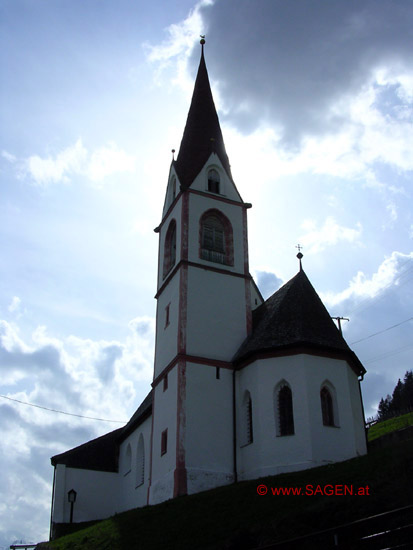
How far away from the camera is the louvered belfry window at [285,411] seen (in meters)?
26.3

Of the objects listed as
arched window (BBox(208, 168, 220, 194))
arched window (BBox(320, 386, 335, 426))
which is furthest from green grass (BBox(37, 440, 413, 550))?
arched window (BBox(208, 168, 220, 194))

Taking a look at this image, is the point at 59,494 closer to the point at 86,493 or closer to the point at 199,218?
the point at 86,493

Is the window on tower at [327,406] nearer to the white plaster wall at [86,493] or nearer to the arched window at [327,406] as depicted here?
the arched window at [327,406]

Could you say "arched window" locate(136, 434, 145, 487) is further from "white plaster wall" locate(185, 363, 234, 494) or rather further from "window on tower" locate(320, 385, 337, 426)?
"window on tower" locate(320, 385, 337, 426)

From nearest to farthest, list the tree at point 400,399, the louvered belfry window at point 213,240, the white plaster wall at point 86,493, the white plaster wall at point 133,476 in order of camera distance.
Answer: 1. the louvered belfry window at point 213,240
2. the white plaster wall at point 133,476
3. the white plaster wall at point 86,493
4. the tree at point 400,399

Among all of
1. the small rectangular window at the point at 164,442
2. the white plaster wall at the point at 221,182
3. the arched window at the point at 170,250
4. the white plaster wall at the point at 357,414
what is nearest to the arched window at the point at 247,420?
the small rectangular window at the point at 164,442

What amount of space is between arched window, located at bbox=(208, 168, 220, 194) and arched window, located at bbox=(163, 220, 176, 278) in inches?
113

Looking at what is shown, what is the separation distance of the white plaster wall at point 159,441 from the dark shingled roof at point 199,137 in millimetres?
10942

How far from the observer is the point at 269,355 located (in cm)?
2794

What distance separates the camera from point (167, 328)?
3234 cm

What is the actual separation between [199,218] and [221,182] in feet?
10.8

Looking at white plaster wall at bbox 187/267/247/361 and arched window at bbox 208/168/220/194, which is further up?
arched window at bbox 208/168/220/194

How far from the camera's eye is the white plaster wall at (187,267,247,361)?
1191 inches

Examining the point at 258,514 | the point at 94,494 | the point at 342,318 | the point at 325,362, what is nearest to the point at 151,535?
the point at 258,514
